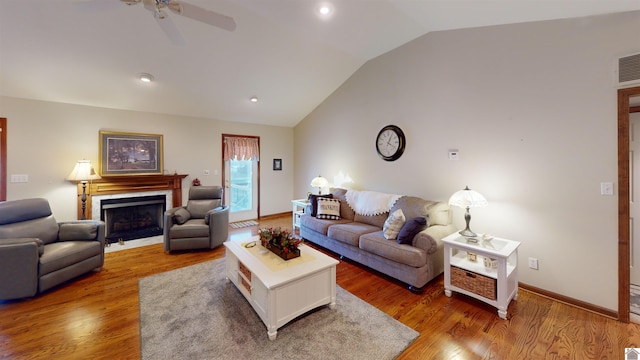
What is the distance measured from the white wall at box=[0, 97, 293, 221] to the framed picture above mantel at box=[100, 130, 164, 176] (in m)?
0.11

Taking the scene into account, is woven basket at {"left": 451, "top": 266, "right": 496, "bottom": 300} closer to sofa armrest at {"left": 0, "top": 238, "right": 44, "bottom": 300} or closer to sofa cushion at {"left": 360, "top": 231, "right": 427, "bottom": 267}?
sofa cushion at {"left": 360, "top": 231, "right": 427, "bottom": 267}

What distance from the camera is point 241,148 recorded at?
5805 millimetres

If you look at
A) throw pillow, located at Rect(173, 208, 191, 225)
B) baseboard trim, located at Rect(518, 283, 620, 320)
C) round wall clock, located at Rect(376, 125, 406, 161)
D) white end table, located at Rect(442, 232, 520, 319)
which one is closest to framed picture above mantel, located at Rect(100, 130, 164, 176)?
throw pillow, located at Rect(173, 208, 191, 225)

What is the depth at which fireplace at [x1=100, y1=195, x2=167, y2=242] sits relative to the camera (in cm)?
440

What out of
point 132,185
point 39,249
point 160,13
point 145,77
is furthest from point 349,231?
point 132,185

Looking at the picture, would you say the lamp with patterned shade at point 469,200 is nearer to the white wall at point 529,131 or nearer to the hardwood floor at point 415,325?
the white wall at point 529,131

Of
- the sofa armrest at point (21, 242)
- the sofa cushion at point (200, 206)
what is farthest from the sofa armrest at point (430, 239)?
the sofa armrest at point (21, 242)

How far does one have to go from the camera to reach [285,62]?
13.0 feet

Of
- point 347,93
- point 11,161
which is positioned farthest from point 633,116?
point 11,161

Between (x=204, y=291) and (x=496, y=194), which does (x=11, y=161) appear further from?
(x=496, y=194)

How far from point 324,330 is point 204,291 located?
144 centimetres

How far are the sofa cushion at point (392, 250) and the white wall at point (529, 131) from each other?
40.6 inches

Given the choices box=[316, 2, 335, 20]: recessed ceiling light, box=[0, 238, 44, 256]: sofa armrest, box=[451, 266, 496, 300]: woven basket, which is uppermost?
box=[316, 2, 335, 20]: recessed ceiling light

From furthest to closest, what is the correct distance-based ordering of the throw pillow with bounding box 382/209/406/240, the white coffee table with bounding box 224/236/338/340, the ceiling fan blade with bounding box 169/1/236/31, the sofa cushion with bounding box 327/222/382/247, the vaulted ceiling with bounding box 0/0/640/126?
the sofa cushion with bounding box 327/222/382/247
the throw pillow with bounding box 382/209/406/240
the vaulted ceiling with bounding box 0/0/640/126
the ceiling fan blade with bounding box 169/1/236/31
the white coffee table with bounding box 224/236/338/340
